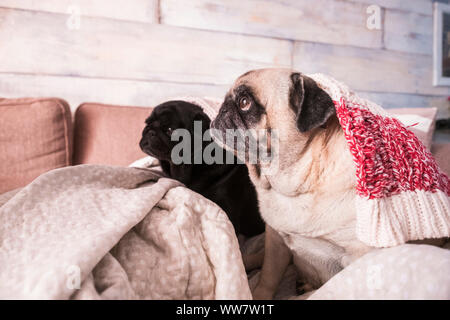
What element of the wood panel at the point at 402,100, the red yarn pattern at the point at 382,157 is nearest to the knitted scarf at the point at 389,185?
the red yarn pattern at the point at 382,157

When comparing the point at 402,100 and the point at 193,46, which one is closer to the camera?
the point at 193,46

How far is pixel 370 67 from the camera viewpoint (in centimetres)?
219

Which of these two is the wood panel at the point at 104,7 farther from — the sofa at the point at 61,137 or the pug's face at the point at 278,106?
the pug's face at the point at 278,106

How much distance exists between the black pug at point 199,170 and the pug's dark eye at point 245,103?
309 millimetres

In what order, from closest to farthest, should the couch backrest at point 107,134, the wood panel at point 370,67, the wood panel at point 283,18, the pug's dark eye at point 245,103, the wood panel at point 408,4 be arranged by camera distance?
1. the pug's dark eye at point 245,103
2. the couch backrest at point 107,134
3. the wood panel at point 283,18
4. the wood panel at point 370,67
5. the wood panel at point 408,4

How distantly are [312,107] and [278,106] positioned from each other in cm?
11

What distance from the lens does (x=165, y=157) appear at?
1.22 m

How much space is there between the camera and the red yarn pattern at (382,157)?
72 centimetres

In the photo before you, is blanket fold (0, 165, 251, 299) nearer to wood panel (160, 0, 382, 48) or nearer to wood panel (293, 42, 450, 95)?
wood panel (160, 0, 382, 48)

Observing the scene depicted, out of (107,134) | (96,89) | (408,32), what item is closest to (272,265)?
(107,134)

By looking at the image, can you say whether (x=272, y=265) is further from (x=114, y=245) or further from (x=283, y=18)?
(x=283, y=18)

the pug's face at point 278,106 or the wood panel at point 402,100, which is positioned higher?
Result: the wood panel at point 402,100
